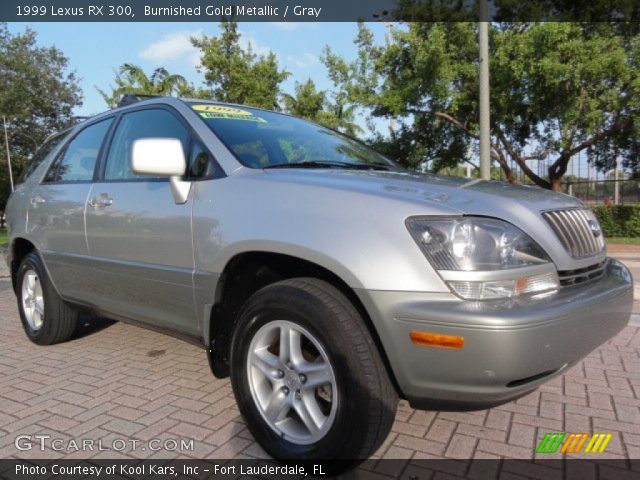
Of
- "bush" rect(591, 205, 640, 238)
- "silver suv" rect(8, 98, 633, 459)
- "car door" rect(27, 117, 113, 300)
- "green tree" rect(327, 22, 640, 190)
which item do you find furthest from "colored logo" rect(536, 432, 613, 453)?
"bush" rect(591, 205, 640, 238)

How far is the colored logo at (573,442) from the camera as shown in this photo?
2400 millimetres

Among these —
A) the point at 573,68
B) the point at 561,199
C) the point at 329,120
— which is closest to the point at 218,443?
the point at 561,199

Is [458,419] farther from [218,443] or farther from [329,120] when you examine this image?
[329,120]

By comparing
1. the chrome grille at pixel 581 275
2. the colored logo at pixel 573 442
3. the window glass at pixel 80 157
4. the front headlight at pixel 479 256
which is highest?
the window glass at pixel 80 157

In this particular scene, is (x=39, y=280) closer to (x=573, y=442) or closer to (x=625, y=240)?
(x=573, y=442)

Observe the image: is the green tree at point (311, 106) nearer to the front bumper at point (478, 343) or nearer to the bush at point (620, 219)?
the bush at point (620, 219)

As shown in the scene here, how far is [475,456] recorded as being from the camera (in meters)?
2.36

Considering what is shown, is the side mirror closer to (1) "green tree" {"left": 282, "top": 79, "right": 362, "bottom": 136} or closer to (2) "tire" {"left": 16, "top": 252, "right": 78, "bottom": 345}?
(2) "tire" {"left": 16, "top": 252, "right": 78, "bottom": 345}

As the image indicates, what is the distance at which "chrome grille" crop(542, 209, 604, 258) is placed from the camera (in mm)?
2209

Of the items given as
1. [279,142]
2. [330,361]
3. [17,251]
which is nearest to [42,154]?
[17,251]

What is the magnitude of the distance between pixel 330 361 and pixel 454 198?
847 mm

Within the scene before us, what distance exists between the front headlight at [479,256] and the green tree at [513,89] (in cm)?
951

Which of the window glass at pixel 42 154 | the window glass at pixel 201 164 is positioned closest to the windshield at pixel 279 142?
the window glass at pixel 201 164

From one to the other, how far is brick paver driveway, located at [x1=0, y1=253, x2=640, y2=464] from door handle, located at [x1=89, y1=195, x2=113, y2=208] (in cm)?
118
